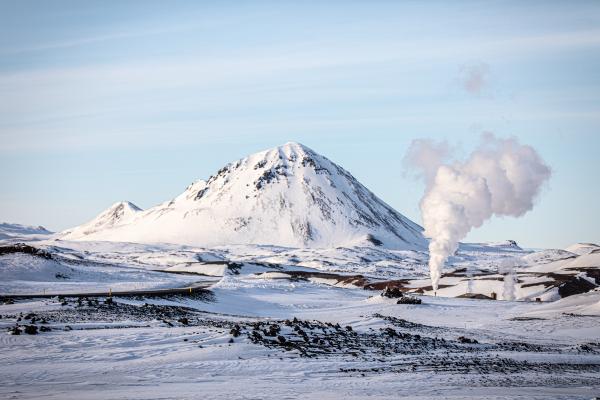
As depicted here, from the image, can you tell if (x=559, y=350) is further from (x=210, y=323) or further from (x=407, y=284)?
(x=407, y=284)

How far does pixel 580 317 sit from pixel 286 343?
91.3 ft

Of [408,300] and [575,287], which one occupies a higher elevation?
[575,287]

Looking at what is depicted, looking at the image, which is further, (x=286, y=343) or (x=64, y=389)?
(x=286, y=343)

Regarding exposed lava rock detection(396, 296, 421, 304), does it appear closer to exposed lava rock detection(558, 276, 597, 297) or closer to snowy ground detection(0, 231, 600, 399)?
snowy ground detection(0, 231, 600, 399)

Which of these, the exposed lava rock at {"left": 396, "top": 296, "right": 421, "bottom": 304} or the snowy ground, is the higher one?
the exposed lava rock at {"left": 396, "top": 296, "right": 421, "bottom": 304}

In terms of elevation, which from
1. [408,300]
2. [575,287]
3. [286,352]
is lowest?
[286,352]

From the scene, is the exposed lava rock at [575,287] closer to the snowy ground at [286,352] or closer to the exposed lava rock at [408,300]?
the snowy ground at [286,352]

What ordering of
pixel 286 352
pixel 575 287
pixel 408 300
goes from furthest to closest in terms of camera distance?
pixel 575 287
pixel 408 300
pixel 286 352

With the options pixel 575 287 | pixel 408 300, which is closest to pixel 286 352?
pixel 408 300

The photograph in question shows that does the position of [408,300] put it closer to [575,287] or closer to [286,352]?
[575,287]

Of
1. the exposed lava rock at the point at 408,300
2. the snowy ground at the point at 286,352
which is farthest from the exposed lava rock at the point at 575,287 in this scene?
the exposed lava rock at the point at 408,300

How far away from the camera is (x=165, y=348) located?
2870cm

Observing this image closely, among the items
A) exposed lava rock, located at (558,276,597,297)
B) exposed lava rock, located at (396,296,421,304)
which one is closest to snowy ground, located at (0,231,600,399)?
exposed lava rock, located at (396,296,421,304)

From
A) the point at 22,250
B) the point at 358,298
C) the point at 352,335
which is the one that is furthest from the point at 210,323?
the point at 22,250
